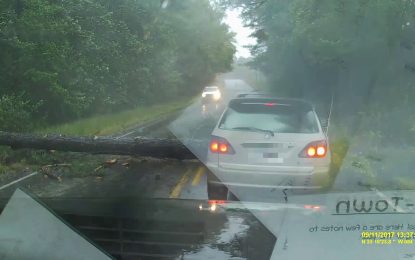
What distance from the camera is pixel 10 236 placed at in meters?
3.78

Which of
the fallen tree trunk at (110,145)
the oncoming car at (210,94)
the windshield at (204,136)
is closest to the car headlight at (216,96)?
the oncoming car at (210,94)

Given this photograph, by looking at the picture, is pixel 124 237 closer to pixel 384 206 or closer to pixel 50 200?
pixel 50 200

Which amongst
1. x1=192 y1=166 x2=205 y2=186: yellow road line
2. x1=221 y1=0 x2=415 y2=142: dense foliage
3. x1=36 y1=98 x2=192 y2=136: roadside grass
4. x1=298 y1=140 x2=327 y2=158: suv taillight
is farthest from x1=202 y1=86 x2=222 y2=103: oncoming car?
x1=298 y1=140 x2=327 y2=158: suv taillight

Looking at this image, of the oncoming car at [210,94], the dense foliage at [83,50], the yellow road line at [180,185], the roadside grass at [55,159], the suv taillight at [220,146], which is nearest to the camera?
the suv taillight at [220,146]

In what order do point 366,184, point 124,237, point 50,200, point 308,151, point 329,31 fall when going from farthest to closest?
1. point 329,31
2. point 366,184
3. point 308,151
4. point 50,200
5. point 124,237

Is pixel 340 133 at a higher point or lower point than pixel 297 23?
lower

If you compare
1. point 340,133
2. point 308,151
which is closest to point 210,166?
point 308,151

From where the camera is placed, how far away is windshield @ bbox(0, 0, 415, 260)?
3818 mm

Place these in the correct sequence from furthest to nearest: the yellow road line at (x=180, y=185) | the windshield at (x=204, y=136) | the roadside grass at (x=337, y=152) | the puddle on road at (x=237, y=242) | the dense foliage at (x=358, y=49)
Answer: the dense foliage at (x=358, y=49)
the roadside grass at (x=337, y=152)
the yellow road line at (x=180, y=185)
the windshield at (x=204, y=136)
the puddle on road at (x=237, y=242)

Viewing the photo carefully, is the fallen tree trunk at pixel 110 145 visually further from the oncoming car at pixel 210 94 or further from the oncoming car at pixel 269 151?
the oncoming car at pixel 210 94

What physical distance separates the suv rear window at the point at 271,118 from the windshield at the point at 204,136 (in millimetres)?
22

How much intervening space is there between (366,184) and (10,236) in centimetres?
642

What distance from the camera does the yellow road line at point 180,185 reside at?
8062mm

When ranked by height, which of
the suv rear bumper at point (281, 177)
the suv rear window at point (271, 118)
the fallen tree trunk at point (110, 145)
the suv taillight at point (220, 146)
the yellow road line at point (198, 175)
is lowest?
the yellow road line at point (198, 175)
